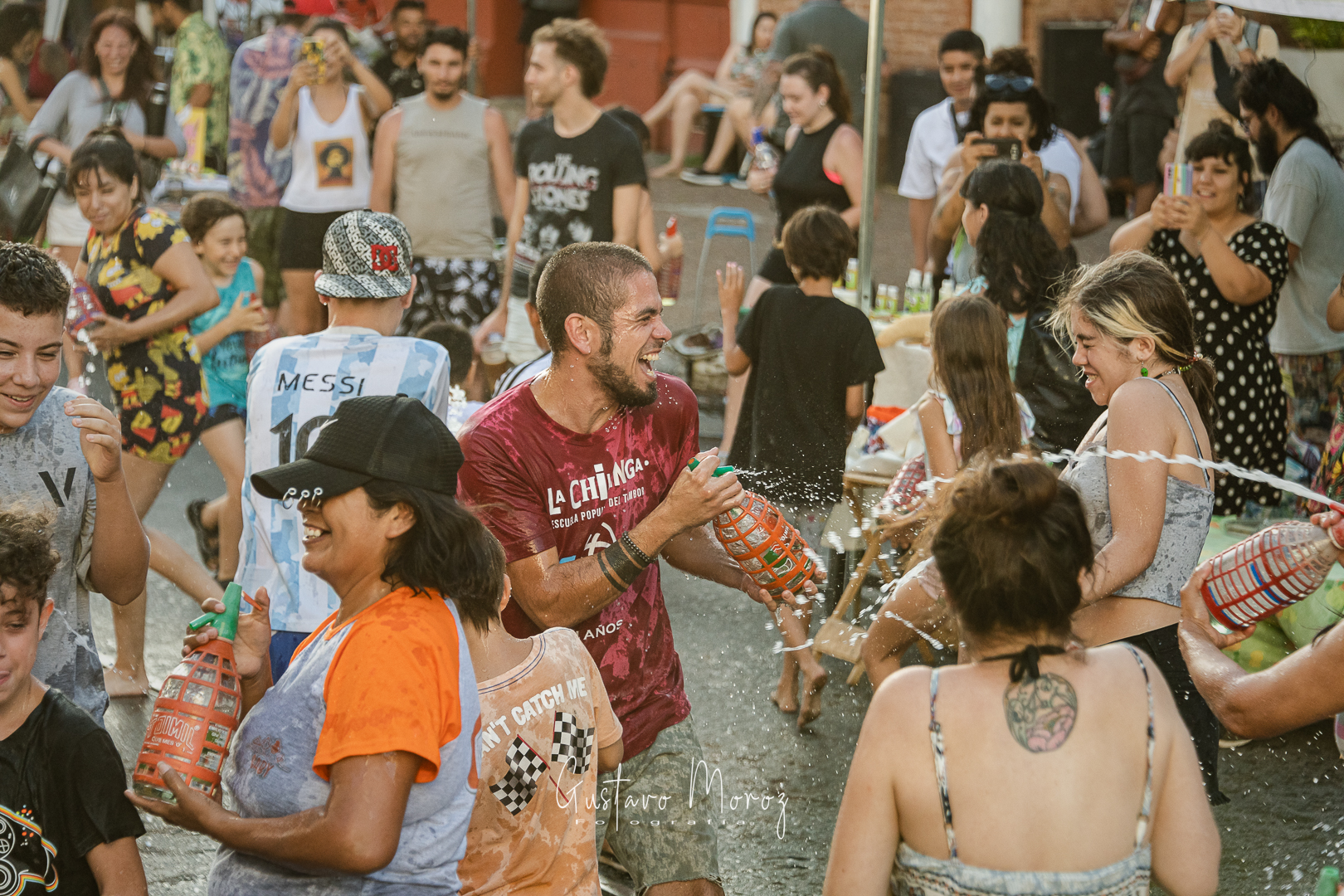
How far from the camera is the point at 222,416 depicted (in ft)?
19.3

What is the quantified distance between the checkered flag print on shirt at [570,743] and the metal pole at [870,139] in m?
4.80

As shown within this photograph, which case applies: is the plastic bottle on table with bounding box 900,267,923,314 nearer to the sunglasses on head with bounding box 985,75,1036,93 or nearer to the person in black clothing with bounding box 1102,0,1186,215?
the sunglasses on head with bounding box 985,75,1036,93

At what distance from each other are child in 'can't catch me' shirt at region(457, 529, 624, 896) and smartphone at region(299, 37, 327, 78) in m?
5.75

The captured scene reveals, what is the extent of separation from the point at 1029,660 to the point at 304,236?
6326mm

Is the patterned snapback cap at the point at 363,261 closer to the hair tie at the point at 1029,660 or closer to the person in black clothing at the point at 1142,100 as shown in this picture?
the hair tie at the point at 1029,660

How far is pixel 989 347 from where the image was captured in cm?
471

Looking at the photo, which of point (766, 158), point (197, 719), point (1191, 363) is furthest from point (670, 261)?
point (197, 719)

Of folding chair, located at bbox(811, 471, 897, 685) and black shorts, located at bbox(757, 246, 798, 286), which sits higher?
black shorts, located at bbox(757, 246, 798, 286)

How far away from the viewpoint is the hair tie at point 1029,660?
7.04ft

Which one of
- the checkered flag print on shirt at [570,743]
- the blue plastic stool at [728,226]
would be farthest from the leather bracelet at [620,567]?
the blue plastic stool at [728,226]

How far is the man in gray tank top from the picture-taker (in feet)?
24.1

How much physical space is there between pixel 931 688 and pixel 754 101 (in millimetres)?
10046

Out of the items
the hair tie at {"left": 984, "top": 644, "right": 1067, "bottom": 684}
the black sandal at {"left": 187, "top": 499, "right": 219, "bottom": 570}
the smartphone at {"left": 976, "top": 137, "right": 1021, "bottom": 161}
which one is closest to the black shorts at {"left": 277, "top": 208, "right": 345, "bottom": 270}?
the black sandal at {"left": 187, "top": 499, "right": 219, "bottom": 570}

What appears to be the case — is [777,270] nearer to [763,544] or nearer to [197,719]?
[763,544]
